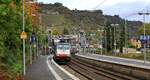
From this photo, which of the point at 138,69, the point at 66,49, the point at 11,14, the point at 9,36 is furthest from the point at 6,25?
the point at 66,49

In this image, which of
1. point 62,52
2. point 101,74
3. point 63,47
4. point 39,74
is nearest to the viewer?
point 39,74

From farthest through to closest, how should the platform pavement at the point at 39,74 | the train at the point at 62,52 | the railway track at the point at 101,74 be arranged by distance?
the train at the point at 62,52
the railway track at the point at 101,74
the platform pavement at the point at 39,74

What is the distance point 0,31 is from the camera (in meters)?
32.4

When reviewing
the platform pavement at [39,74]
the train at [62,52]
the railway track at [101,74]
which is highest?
the train at [62,52]

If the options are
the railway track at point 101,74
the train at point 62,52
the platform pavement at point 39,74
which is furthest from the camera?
the train at point 62,52

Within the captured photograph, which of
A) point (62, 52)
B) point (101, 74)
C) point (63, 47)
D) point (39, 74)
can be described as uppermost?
point (63, 47)

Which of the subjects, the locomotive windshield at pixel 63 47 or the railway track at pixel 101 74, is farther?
the locomotive windshield at pixel 63 47

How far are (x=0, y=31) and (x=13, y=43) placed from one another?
33.3ft

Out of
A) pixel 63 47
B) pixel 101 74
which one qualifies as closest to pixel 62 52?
pixel 63 47

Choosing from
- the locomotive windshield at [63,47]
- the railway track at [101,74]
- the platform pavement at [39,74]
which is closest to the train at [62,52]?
the locomotive windshield at [63,47]

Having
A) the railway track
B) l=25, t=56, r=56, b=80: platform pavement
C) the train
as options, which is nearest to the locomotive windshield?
the train

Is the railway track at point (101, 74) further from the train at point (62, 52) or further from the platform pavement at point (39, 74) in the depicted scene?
the train at point (62, 52)

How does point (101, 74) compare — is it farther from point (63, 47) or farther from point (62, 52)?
point (62, 52)

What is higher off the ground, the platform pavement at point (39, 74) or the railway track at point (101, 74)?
the platform pavement at point (39, 74)
